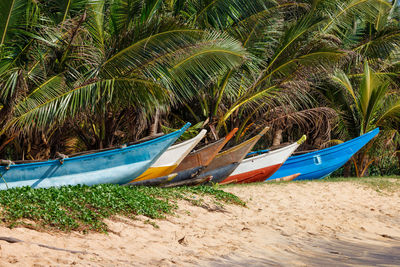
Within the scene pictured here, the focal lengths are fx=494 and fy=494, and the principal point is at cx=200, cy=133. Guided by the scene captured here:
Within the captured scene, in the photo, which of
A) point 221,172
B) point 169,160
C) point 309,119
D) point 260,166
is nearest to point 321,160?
point 309,119

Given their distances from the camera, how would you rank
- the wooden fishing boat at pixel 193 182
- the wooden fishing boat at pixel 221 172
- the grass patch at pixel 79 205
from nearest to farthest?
the grass patch at pixel 79 205 → the wooden fishing boat at pixel 193 182 → the wooden fishing boat at pixel 221 172

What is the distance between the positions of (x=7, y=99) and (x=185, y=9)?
5.36m

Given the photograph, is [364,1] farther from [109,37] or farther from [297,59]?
[109,37]

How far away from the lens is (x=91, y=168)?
27.0ft

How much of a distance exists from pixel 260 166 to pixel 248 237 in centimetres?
525

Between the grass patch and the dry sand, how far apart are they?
0.20 m

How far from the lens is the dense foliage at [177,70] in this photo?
8.00m

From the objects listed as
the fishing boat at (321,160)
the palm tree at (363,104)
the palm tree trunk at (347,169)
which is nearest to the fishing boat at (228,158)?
the fishing boat at (321,160)

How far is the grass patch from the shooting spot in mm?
5465

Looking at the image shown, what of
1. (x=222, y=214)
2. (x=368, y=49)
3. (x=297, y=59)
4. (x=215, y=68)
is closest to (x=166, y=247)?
(x=222, y=214)

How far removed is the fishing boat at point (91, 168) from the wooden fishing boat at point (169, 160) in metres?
0.30

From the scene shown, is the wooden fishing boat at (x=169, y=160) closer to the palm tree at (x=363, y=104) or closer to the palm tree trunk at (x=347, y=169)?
the palm tree at (x=363, y=104)

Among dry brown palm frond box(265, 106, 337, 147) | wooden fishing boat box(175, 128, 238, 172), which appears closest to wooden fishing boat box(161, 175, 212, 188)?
wooden fishing boat box(175, 128, 238, 172)

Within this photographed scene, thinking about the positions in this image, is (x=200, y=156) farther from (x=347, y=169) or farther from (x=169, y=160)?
(x=347, y=169)
